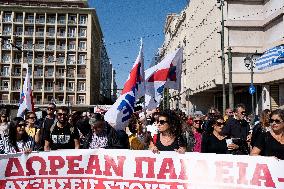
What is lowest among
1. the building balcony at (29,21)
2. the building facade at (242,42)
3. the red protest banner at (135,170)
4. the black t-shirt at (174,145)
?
the red protest banner at (135,170)

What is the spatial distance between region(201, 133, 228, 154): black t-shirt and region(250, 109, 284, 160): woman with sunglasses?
1374 mm

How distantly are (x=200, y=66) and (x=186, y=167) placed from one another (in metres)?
46.5

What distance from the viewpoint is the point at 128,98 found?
6125 millimetres

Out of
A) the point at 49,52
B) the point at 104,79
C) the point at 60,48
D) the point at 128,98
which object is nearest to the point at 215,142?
the point at 128,98

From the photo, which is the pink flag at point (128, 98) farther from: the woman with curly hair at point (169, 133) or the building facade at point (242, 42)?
the building facade at point (242, 42)

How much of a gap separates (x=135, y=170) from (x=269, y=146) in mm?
1570

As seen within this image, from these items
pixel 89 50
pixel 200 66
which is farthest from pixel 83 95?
pixel 200 66

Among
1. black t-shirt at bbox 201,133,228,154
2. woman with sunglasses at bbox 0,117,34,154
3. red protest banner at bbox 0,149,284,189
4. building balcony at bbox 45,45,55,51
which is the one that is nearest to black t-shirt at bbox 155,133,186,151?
red protest banner at bbox 0,149,284,189

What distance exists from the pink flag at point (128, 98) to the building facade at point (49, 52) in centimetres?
7239

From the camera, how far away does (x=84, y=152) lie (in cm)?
534

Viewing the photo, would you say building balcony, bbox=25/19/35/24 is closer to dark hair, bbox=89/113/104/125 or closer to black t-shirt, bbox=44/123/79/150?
black t-shirt, bbox=44/123/79/150

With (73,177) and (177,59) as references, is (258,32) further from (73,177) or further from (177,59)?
(73,177)

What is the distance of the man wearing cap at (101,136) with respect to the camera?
592 cm

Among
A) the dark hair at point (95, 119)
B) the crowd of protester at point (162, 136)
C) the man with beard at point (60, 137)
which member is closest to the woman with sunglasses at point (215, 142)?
the crowd of protester at point (162, 136)
